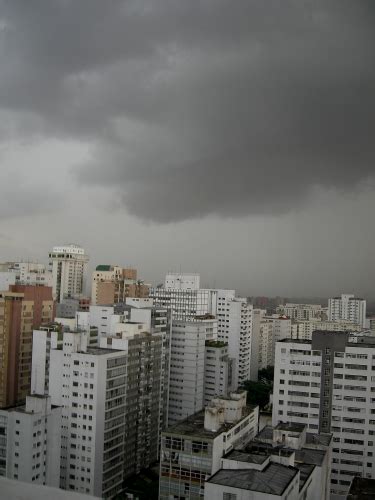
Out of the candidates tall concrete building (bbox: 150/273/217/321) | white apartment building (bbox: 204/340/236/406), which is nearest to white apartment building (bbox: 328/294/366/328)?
tall concrete building (bbox: 150/273/217/321)

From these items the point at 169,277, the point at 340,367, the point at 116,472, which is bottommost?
the point at 116,472

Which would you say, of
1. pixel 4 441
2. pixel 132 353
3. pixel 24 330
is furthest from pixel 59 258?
pixel 4 441

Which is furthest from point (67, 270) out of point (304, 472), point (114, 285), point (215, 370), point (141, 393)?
point (304, 472)

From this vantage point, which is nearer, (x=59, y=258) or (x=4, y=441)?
(x=4, y=441)

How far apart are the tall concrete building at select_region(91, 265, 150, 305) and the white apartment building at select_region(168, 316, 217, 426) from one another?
831 cm

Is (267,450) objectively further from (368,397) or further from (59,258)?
(59,258)

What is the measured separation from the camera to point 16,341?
12172 mm

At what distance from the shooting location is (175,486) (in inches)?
262

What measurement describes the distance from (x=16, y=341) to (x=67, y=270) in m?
13.2

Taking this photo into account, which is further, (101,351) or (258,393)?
(258,393)

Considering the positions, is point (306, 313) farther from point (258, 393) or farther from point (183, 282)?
point (258, 393)

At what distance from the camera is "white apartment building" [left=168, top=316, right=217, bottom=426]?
1247cm

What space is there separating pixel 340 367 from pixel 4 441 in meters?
5.33

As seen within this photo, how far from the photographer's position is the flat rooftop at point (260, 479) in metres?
5.02
